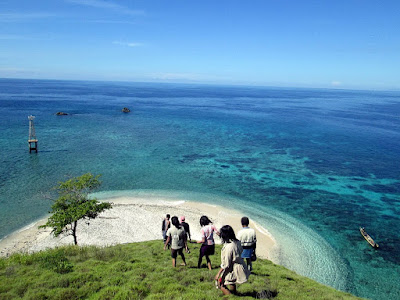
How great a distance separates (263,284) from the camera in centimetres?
1183

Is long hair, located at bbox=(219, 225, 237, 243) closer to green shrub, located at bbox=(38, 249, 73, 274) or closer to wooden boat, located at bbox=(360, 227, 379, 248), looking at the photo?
green shrub, located at bbox=(38, 249, 73, 274)

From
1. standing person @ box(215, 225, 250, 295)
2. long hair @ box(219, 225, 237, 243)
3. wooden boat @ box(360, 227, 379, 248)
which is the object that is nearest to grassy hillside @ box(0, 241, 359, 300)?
standing person @ box(215, 225, 250, 295)

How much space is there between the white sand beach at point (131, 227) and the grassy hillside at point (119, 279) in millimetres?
8964

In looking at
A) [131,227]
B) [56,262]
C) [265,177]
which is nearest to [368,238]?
[265,177]

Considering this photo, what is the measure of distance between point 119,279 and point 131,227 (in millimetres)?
15443

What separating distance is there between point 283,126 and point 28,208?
7860 cm

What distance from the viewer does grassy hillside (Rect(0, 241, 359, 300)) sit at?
381 inches

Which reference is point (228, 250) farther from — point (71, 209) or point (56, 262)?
point (71, 209)

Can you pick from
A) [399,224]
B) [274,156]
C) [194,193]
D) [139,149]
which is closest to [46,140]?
[139,149]

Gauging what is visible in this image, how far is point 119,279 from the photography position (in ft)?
35.7

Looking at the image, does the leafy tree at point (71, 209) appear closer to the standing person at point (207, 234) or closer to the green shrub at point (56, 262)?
the green shrub at point (56, 262)

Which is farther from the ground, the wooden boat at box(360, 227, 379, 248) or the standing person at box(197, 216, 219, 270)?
the standing person at box(197, 216, 219, 270)

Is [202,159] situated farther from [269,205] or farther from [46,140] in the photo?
[46,140]

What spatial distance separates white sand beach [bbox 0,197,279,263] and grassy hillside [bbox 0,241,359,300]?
896 centimetres
